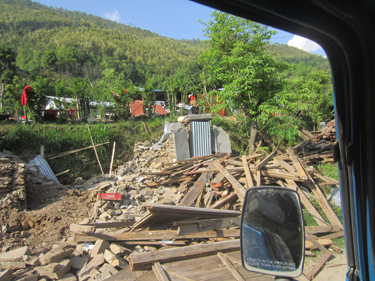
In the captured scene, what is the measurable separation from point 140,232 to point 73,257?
1324 mm

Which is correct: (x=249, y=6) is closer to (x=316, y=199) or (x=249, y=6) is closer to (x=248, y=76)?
(x=316, y=199)

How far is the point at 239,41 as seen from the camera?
32.4ft

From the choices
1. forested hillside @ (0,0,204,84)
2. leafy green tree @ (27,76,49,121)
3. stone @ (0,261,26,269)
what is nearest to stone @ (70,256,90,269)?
stone @ (0,261,26,269)

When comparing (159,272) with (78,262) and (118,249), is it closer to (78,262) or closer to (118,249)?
(118,249)

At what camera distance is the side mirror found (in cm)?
147

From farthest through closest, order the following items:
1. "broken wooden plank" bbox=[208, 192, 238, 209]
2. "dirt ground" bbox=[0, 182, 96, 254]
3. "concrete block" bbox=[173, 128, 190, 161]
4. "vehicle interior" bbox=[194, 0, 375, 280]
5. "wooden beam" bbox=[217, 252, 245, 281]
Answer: "concrete block" bbox=[173, 128, 190, 161] < "broken wooden plank" bbox=[208, 192, 238, 209] < "dirt ground" bbox=[0, 182, 96, 254] < "wooden beam" bbox=[217, 252, 245, 281] < "vehicle interior" bbox=[194, 0, 375, 280]

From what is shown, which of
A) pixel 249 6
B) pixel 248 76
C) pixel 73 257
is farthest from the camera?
pixel 248 76

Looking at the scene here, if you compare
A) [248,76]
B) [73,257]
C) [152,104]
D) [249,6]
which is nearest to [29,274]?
[73,257]

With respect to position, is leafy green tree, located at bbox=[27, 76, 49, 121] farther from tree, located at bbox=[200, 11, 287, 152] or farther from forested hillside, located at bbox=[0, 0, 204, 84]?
forested hillside, located at bbox=[0, 0, 204, 84]

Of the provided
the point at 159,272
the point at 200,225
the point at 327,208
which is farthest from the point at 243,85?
the point at 159,272

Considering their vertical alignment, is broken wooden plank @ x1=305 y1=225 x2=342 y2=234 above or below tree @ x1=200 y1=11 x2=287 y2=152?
below

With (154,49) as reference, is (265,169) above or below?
below

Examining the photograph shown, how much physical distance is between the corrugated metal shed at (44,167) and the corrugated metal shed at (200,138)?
5.90m

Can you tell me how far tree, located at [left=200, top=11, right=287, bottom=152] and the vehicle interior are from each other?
8352 mm
